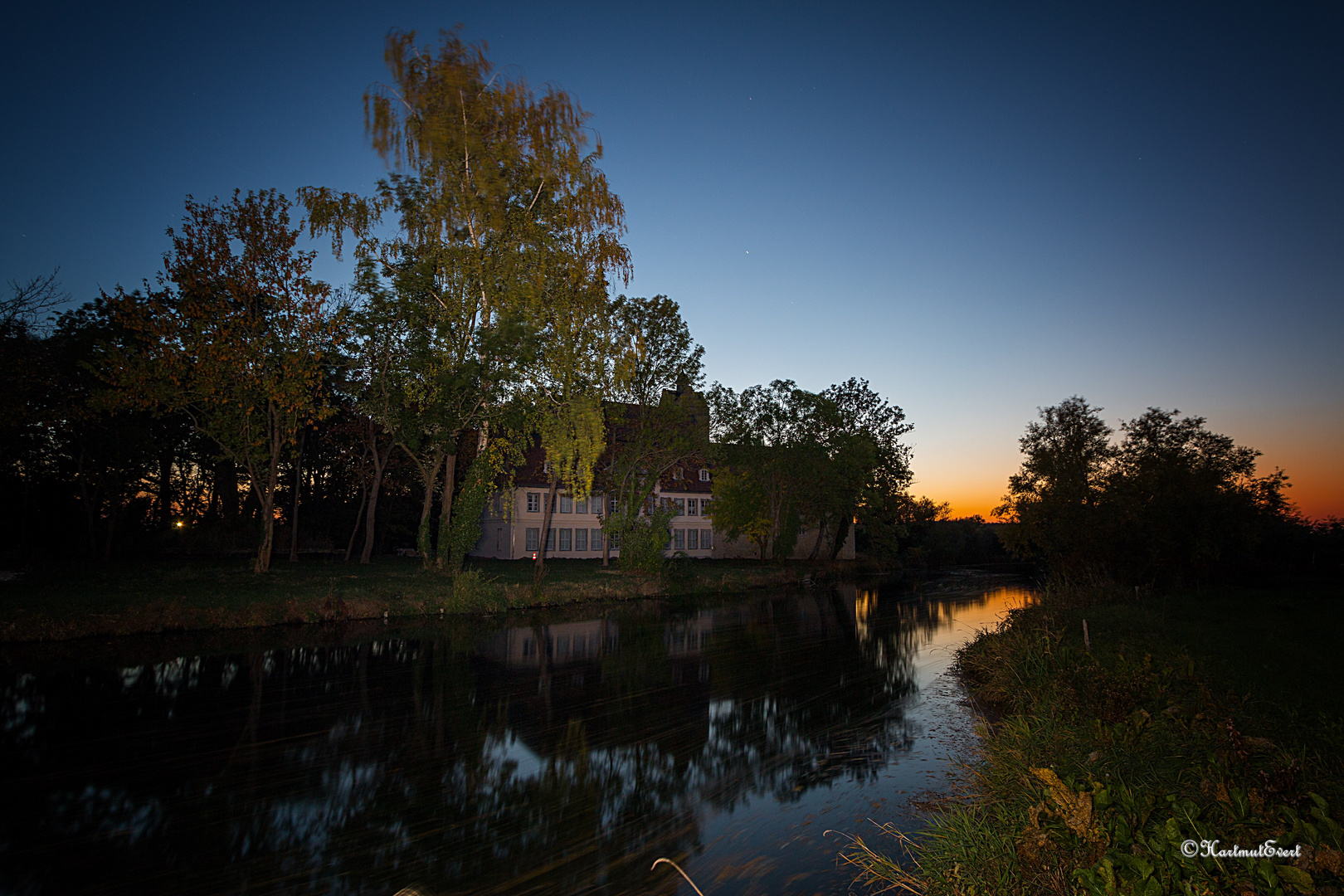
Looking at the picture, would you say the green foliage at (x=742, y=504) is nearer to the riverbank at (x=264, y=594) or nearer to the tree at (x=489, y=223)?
the riverbank at (x=264, y=594)

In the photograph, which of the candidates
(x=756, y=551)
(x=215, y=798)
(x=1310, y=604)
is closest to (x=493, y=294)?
(x=215, y=798)

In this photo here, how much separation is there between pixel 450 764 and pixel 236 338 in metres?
18.2

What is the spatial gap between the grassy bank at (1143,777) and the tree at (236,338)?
67.7 ft

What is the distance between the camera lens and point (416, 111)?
2230cm

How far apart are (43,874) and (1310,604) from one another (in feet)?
84.9

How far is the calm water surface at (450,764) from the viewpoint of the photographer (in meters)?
5.33

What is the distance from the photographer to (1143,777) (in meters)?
5.46

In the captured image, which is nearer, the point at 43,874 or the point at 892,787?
the point at 43,874

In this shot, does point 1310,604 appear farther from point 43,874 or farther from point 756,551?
point 756,551

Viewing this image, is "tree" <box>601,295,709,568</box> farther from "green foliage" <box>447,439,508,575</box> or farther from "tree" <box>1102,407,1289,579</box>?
"tree" <box>1102,407,1289,579</box>

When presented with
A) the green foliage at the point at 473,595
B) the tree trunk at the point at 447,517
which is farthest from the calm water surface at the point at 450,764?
the tree trunk at the point at 447,517

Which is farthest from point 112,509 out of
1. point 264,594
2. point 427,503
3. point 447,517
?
point 264,594

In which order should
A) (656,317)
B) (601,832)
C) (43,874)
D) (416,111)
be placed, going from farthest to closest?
(656,317), (416,111), (601,832), (43,874)

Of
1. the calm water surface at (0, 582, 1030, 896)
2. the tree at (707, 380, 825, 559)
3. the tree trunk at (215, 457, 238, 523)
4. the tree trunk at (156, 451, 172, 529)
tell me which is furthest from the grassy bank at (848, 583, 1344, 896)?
the tree trunk at (156, 451, 172, 529)
